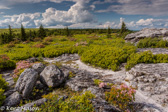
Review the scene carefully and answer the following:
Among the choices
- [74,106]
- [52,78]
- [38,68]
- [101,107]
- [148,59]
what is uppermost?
[148,59]

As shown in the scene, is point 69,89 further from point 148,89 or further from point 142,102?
point 148,89

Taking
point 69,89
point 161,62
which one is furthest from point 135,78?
point 69,89

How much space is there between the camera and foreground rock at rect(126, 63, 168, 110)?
644 centimetres

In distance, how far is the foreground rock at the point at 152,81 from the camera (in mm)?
6438

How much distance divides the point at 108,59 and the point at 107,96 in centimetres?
669

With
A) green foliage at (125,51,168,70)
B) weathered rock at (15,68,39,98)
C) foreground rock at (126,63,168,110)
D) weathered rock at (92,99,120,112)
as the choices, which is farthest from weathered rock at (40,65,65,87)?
green foliage at (125,51,168,70)

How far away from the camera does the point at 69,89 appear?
727 centimetres

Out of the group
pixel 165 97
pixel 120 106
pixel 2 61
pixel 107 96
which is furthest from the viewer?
pixel 2 61

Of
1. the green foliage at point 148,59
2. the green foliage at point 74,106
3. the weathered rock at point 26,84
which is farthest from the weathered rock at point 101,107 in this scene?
the green foliage at point 148,59

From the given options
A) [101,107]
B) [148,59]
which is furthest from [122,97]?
[148,59]

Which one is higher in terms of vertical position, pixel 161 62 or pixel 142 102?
pixel 161 62

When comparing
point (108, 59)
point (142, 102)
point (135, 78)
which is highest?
point (108, 59)

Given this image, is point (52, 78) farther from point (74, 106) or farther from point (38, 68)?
point (74, 106)

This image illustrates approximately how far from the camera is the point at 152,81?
760 cm
